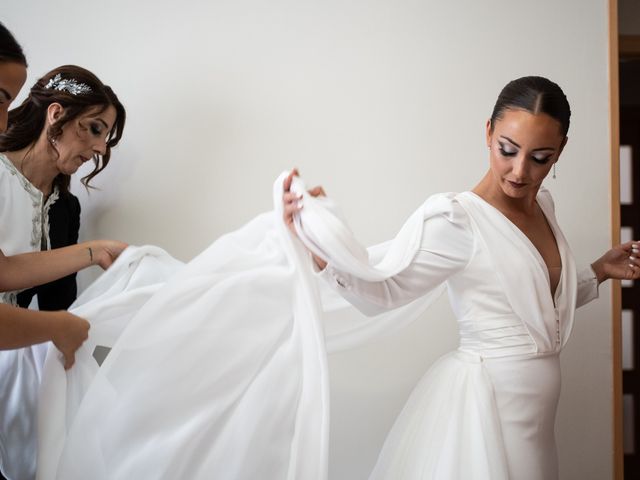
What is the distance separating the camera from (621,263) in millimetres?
1478

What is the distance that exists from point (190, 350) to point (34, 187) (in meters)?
0.72

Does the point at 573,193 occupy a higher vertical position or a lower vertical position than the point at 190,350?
higher

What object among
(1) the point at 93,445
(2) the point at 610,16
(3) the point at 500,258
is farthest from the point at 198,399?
(2) the point at 610,16

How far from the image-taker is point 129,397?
1120mm

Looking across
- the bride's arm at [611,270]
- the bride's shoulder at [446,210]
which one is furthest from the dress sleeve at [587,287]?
the bride's shoulder at [446,210]

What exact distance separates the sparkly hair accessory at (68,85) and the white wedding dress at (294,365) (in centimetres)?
64

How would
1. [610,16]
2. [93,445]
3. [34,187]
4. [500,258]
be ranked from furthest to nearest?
[610,16] → [34,187] → [500,258] → [93,445]

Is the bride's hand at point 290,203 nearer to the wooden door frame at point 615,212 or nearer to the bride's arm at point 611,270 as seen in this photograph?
the bride's arm at point 611,270

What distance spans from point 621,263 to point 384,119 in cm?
85

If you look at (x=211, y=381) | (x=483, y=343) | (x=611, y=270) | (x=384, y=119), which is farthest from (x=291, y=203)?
(x=611, y=270)

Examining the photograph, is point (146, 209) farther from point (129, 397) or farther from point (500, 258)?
point (500, 258)

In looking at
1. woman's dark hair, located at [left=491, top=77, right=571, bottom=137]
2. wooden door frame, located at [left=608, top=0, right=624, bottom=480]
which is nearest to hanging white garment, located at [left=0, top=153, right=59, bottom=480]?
woman's dark hair, located at [left=491, top=77, right=571, bottom=137]

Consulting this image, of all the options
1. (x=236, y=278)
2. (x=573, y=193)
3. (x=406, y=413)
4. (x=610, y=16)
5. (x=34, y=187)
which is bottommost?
(x=406, y=413)

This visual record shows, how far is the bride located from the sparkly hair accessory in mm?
641
